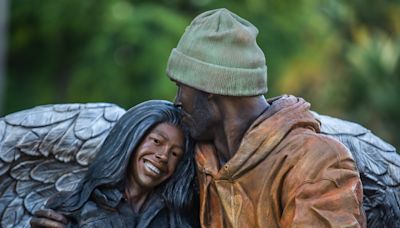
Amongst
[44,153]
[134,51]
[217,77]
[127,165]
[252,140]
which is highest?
[217,77]

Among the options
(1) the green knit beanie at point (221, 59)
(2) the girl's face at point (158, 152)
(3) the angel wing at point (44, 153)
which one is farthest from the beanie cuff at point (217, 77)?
(3) the angel wing at point (44, 153)

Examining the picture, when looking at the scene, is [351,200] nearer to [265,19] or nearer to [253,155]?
[253,155]

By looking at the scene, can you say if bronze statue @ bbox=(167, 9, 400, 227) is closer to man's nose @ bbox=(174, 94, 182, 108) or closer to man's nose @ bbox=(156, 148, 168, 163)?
man's nose @ bbox=(174, 94, 182, 108)

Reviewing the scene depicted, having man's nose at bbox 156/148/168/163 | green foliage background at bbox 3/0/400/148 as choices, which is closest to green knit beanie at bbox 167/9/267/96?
man's nose at bbox 156/148/168/163

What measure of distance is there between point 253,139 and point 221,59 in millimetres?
332

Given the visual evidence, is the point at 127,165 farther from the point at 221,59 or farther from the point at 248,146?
the point at 221,59

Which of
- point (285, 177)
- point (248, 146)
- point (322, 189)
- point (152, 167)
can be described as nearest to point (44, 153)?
point (152, 167)

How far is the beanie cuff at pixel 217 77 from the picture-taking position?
5227mm

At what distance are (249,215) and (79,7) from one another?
34.1 feet

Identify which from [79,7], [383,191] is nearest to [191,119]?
[383,191]

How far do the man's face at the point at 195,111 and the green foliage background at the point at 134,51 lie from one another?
9.17 metres

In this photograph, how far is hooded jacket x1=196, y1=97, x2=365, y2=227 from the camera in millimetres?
5109

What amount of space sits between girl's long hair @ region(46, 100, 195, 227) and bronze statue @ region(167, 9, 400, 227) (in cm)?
24

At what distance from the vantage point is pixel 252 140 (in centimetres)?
530
